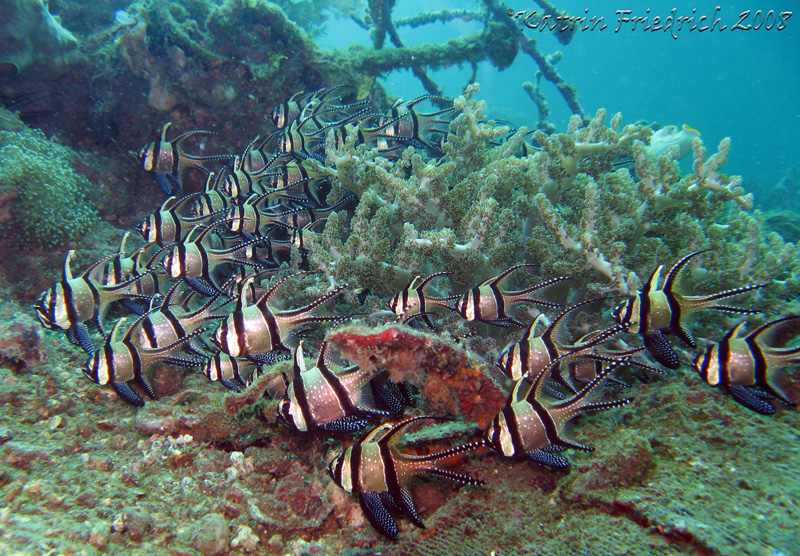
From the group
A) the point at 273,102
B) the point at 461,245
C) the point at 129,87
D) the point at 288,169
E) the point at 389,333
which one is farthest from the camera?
the point at 273,102

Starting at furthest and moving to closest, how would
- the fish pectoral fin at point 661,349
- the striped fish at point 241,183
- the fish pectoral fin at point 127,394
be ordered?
1. the striped fish at point 241,183
2. the fish pectoral fin at point 127,394
3. the fish pectoral fin at point 661,349

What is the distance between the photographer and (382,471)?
2.06 m

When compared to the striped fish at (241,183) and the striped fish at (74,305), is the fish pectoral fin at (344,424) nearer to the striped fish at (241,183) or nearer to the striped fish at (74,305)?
the striped fish at (74,305)

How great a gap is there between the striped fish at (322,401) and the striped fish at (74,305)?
215 cm

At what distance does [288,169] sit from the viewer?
16.3 ft

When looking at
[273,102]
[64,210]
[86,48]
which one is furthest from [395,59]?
[64,210]

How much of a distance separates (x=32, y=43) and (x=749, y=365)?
10.8 m

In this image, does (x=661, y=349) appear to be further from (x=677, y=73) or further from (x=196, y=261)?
(x=677, y=73)

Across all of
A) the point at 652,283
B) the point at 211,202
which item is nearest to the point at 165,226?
the point at 211,202

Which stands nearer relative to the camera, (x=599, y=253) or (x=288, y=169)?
(x=599, y=253)

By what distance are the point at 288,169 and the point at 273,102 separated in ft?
10.5

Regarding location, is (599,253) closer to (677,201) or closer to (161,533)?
(677,201)

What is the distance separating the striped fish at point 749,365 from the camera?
230cm

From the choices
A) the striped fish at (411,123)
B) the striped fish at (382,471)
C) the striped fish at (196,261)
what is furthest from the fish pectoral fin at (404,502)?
the striped fish at (411,123)
